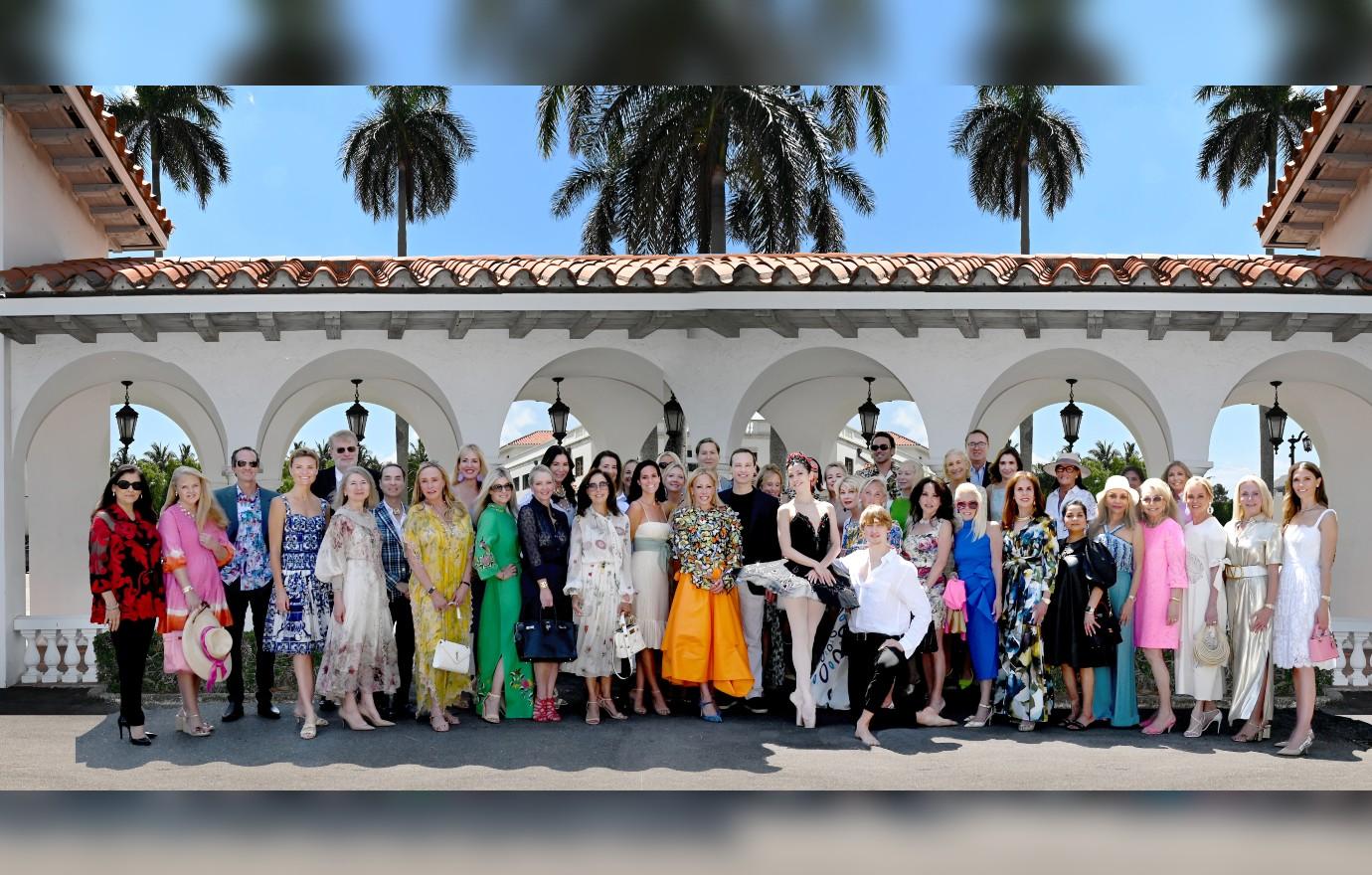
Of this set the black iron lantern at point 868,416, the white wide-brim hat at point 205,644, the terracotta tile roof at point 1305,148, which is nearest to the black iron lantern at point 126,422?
the white wide-brim hat at point 205,644

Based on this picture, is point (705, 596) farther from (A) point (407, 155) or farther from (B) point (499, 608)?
(A) point (407, 155)

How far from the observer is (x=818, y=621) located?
7.20 m

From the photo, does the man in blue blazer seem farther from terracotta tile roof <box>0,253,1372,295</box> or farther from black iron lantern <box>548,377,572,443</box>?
black iron lantern <box>548,377,572,443</box>

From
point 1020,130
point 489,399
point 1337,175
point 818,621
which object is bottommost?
point 818,621

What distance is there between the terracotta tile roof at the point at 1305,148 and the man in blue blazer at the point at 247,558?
9.27 metres

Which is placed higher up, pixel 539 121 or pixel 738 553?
pixel 539 121

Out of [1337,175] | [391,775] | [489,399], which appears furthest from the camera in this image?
[1337,175]

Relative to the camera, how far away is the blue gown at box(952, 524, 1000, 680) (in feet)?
23.3

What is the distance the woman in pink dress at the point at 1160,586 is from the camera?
693 cm

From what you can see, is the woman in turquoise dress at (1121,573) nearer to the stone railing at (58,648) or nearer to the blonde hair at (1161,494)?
the blonde hair at (1161,494)

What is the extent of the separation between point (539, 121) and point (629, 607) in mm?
15279
